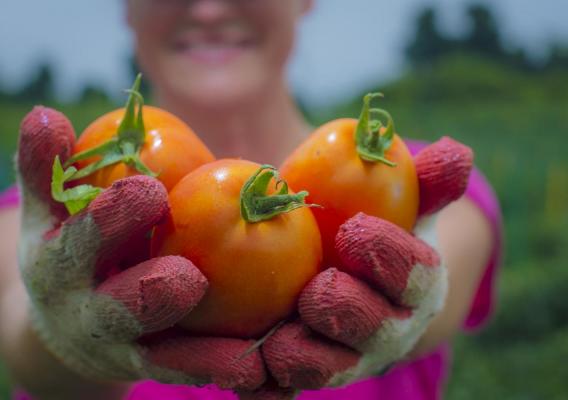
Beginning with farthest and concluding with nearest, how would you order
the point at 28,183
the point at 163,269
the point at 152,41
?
1. the point at 152,41
2. the point at 28,183
3. the point at 163,269

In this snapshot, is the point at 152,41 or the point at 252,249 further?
the point at 152,41

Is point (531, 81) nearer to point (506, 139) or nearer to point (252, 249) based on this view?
point (506, 139)

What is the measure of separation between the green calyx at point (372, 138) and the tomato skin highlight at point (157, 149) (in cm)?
15

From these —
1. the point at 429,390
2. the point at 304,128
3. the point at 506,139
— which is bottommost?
the point at 506,139

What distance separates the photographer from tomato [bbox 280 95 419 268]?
668 millimetres

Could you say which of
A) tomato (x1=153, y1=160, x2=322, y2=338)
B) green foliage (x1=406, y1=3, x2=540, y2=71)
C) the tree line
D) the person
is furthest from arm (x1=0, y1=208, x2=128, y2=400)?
green foliage (x1=406, y1=3, x2=540, y2=71)

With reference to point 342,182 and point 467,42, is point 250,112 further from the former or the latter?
point 467,42

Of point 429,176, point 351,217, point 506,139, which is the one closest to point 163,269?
point 351,217

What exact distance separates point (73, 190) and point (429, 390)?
858 mm

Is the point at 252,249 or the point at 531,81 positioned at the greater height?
the point at 252,249

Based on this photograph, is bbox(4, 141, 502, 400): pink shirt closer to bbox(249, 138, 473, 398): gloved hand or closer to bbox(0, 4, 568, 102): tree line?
bbox(249, 138, 473, 398): gloved hand

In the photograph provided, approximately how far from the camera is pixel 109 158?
0.66 meters

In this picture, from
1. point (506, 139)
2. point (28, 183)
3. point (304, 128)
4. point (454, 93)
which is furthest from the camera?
point (454, 93)

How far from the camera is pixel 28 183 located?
72cm
